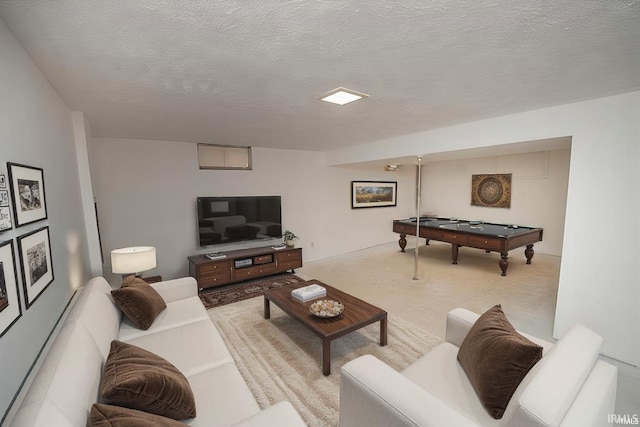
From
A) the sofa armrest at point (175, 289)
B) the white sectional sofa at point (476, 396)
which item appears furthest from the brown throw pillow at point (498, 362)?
the sofa armrest at point (175, 289)

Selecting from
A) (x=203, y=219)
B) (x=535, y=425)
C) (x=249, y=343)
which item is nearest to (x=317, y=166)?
(x=203, y=219)

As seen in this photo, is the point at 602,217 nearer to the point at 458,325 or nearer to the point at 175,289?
the point at 458,325

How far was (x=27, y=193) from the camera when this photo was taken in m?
1.36

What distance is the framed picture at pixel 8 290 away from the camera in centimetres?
104

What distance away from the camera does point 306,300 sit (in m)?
2.81

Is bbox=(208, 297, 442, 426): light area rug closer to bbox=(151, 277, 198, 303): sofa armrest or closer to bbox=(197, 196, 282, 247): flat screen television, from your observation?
bbox=(151, 277, 198, 303): sofa armrest

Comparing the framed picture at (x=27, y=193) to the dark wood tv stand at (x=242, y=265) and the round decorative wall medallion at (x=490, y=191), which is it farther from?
the round decorative wall medallion at (x=490, y=191)

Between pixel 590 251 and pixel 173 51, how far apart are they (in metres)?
3.69

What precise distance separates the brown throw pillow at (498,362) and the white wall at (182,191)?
416 cm

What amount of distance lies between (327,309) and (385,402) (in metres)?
1.26

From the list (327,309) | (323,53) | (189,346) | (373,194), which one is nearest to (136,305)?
(189,346)

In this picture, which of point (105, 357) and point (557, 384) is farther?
point (105, 357)

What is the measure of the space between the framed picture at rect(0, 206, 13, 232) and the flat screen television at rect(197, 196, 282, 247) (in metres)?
3.15

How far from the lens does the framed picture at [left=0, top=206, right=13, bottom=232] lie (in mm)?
1096
